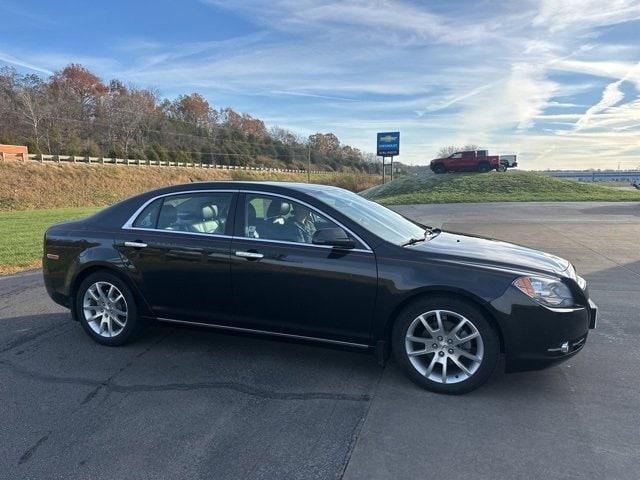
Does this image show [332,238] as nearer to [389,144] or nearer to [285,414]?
[285,414]

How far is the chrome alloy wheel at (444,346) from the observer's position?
3551 mm

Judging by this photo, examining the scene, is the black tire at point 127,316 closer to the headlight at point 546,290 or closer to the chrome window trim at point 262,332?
the chrome window trim at point 262,332

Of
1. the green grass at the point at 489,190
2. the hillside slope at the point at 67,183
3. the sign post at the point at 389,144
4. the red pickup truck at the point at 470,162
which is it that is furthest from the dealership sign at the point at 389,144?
the hillside slope at the point at 67,183

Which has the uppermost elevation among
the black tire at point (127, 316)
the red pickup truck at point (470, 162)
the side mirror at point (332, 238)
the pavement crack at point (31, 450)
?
the red pickup truck at point (470, 162)

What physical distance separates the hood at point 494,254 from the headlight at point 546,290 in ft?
0.41

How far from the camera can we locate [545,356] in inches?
136

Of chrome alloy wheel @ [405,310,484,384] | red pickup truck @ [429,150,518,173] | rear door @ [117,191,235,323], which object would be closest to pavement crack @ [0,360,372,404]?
chrome alloy wheel @ [405,310,484,384]

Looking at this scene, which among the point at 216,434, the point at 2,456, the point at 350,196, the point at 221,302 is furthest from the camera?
the point at 350,196

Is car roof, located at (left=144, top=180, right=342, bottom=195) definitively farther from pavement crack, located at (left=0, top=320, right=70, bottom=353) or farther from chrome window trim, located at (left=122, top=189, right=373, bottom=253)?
pavement crack, located at (left=0, top=320, right=70, bottom=353)

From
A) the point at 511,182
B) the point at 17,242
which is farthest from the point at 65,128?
the point at 17,242

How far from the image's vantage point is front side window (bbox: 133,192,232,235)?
4.33 meters

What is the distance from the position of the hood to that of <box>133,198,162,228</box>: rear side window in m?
2.41

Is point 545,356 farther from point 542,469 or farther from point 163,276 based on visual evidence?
point 163,276

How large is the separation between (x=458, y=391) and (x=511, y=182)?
113 ft
